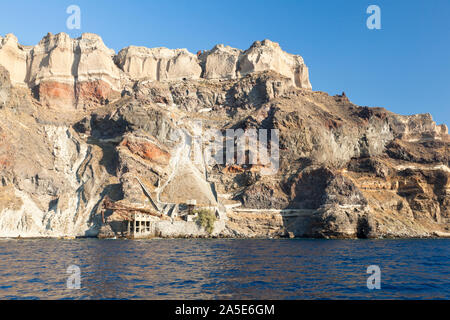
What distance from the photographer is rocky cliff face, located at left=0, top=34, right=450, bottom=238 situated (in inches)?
3969

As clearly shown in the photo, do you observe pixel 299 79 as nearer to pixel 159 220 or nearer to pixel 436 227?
pixel 436 227

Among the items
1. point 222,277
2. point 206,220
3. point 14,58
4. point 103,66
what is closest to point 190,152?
point 206,220

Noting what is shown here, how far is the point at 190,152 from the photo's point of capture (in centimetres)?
12688

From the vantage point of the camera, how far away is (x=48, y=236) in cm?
9544

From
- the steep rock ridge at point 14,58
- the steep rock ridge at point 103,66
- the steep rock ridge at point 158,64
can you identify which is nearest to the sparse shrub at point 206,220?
the steep rock ridge at point 103,66

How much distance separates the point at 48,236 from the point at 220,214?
137 feet

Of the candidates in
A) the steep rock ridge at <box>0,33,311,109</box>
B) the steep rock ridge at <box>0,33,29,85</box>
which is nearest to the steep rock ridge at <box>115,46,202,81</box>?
the steep rock ridge at <box>0,33,311,109</box>

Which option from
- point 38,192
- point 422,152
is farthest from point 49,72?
point 422,152

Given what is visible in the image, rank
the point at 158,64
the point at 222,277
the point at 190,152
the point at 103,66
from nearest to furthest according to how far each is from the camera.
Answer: the point at 222,277, the point at 190,152, the point at 103,66, the point at 158,64

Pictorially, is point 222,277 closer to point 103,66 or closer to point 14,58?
point 103,66

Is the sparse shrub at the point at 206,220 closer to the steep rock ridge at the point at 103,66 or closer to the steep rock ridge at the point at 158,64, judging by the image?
the steep rock ridge at the point at 103,66

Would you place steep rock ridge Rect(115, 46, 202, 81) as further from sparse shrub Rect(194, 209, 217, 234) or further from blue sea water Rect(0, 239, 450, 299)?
blue sea water Rect(0, 239, 450, 299)

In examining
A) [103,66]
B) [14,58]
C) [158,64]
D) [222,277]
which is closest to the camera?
[222,277]

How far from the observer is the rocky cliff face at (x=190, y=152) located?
3969 inches
